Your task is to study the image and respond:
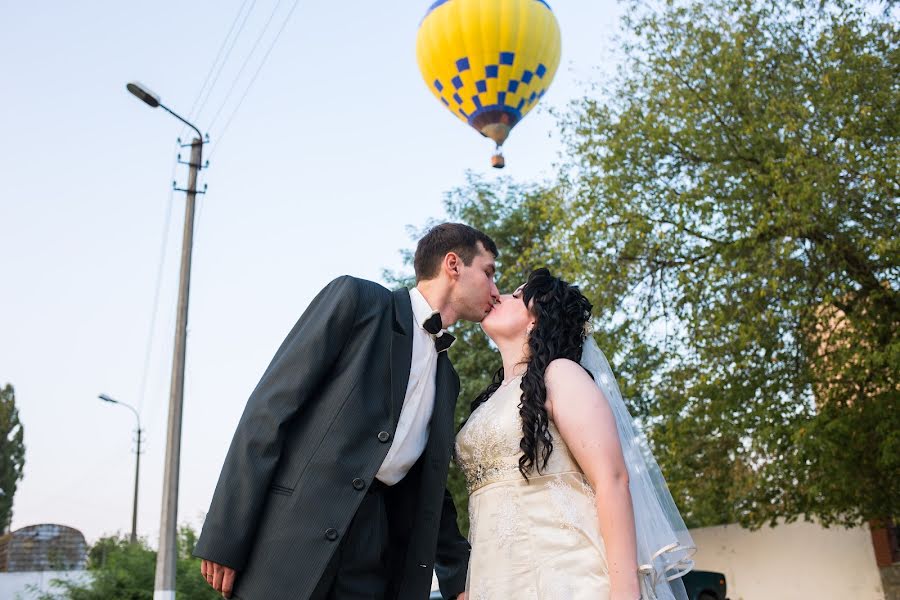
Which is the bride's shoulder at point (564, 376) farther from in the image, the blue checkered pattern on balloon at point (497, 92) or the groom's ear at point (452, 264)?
the blue checkered pattern on balloon at point (497, 92)

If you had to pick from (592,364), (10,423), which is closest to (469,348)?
(592,364)

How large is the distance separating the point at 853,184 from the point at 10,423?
4582 centimetres

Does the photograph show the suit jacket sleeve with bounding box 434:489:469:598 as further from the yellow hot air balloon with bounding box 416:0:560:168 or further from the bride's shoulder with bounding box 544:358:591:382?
the yellow hot air balloon with bounding box 416:0:560:168

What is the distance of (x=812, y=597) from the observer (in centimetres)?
1830

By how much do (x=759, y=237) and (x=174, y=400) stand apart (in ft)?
27.5

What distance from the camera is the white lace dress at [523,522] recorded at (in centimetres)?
321

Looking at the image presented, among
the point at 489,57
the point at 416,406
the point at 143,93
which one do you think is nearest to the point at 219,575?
the point at 416,406

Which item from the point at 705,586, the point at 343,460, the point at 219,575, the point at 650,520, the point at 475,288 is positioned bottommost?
the point at 705,586

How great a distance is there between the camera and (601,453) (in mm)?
3170

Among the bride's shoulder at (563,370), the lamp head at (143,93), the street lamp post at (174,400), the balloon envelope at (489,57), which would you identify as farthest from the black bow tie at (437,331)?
the lamp head at (143,93)

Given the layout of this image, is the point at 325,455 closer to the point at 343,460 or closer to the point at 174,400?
the point at 343,460

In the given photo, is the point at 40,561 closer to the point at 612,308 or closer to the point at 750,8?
the point at 612,308

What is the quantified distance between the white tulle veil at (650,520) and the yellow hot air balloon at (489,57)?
Answer: 25.0 ft

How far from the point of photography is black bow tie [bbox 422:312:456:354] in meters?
3.56
